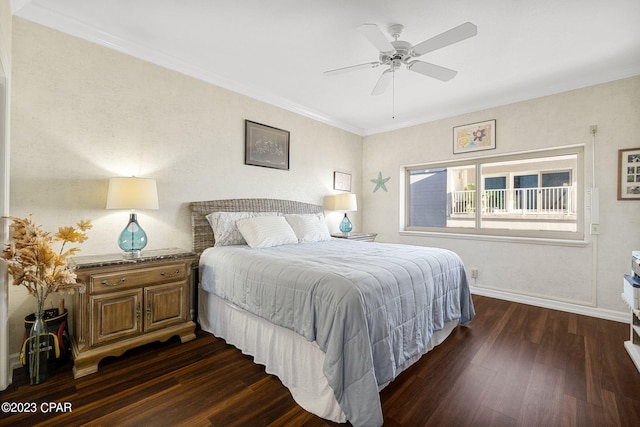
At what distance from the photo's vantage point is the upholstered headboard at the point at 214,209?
2.91 m

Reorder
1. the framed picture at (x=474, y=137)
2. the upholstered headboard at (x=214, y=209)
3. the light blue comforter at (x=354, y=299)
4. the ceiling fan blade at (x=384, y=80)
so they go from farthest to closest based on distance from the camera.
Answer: the framed picture at (x=474, y=137)
the upholstered headboard at (x=214, y=209)
the ceiling fan blade at (x=384, y=80)
the light blue comforter at (x=354, y=299)

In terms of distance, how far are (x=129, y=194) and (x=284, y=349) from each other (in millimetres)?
1682

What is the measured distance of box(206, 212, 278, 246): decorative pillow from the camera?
2893mm

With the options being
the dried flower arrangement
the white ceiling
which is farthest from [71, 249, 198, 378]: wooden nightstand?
the white ceiling

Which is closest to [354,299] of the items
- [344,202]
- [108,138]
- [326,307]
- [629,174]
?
[326,307]

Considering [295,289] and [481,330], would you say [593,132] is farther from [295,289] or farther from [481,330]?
[295,289]

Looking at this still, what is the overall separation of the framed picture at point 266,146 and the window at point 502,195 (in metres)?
2.20

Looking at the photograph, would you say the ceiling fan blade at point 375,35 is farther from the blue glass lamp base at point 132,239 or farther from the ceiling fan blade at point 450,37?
the blue glass lamp base at point 132,239

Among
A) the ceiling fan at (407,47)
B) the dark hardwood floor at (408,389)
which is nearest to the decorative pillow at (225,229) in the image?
the dark hardwood floor at (408,389)

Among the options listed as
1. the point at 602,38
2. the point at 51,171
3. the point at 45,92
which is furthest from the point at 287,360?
the point at 602,38

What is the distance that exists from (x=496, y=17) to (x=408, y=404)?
2.77 metres

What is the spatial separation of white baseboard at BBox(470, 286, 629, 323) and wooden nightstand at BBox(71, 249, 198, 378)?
3657 millimetres

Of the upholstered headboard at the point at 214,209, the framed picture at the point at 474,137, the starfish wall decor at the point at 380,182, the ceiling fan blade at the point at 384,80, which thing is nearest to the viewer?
the ceiling fan blade at the point at 384,80

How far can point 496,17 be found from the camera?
6.94 ft
